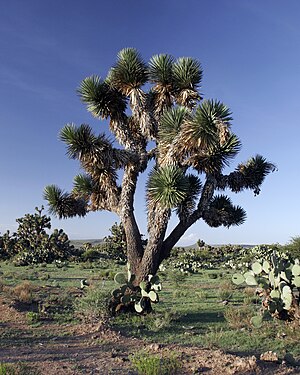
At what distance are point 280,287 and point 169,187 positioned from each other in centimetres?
371

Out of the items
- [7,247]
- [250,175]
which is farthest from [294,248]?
[7,247]

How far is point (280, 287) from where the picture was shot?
9273 millimetres

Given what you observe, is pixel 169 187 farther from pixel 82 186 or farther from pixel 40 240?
pixel 40 240

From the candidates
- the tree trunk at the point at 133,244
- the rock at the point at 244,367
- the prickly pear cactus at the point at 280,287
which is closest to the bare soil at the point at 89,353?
the rock at the point at 244,367

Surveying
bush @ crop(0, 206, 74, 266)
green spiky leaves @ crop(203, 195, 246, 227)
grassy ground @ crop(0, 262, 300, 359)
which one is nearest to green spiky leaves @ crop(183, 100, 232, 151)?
green spiky leaves @ crop(203, 195, 246, 227)

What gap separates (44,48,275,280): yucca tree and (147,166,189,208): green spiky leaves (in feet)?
0.09

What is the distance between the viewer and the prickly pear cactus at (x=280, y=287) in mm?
9070

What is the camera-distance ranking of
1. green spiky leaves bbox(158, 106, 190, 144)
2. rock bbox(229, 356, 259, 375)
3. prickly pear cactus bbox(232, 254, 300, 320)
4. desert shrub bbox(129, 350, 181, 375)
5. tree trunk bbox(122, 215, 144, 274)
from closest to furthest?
desert shrub bbox(129, 350, 181, 375) < rock bbox(229, 356, 259, 375) < prickly pear cactus bbox(232, 254, 300, 320) < green spiky leaves bbox(158, 106, 190, 144) < tree trunk bbox(122, 215, 144, 274)

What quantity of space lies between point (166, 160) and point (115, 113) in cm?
290

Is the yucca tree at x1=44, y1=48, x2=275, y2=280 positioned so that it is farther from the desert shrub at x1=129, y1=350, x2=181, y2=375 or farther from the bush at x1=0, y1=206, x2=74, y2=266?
the bush at x1=0, y1=206, x2=74, y2=266

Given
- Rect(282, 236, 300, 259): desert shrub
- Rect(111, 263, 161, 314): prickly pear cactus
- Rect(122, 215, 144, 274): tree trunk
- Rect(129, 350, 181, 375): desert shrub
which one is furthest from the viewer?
Rect(282, 236, 300, 259): desert shrub

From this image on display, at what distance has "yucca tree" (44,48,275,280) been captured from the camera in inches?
435

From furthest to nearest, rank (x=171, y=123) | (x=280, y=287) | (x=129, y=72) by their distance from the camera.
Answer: (x=129, y=72) < (x=171, y=123) < (x=280, y=287)

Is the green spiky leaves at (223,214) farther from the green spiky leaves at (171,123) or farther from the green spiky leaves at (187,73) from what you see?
the green spiky leaves at (187,73)
